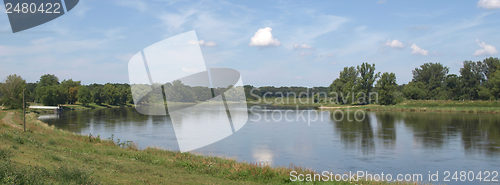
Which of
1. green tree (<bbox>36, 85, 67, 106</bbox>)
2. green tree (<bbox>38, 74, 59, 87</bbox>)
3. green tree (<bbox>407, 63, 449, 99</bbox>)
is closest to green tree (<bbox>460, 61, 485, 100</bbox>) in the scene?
green tree (<bbox>407, 63, 449, 99</bbox>)

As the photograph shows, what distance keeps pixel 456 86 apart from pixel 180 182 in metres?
A: 108

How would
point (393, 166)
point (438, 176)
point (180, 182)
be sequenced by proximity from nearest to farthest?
point (180, 182), point (438, 176), point (393, 166)

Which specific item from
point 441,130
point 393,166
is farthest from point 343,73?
point 393,166

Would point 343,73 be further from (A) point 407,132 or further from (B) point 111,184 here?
(B) point 111,184

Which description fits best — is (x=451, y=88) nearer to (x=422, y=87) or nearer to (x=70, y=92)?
(x=422, y=87)

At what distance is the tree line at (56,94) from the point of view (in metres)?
72.7

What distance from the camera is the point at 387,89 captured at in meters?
90.9

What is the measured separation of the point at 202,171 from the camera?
1569cm

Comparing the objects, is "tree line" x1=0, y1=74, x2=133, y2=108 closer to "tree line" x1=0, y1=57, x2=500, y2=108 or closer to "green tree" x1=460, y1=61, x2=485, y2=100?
"tree line" x1=0, y1=57, x2=500, y2=108

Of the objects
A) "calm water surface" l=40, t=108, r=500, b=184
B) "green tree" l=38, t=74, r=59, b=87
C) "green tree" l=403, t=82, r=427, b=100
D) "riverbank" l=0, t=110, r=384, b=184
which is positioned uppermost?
"green tree" l=38, t=74, r=59, b=87

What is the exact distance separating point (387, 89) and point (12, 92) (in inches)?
3164

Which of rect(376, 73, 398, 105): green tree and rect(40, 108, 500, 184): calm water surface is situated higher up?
rect(376, 73, 398, 105): green tree

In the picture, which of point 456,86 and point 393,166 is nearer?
point 393,166

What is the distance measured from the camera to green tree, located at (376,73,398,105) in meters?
90.8
